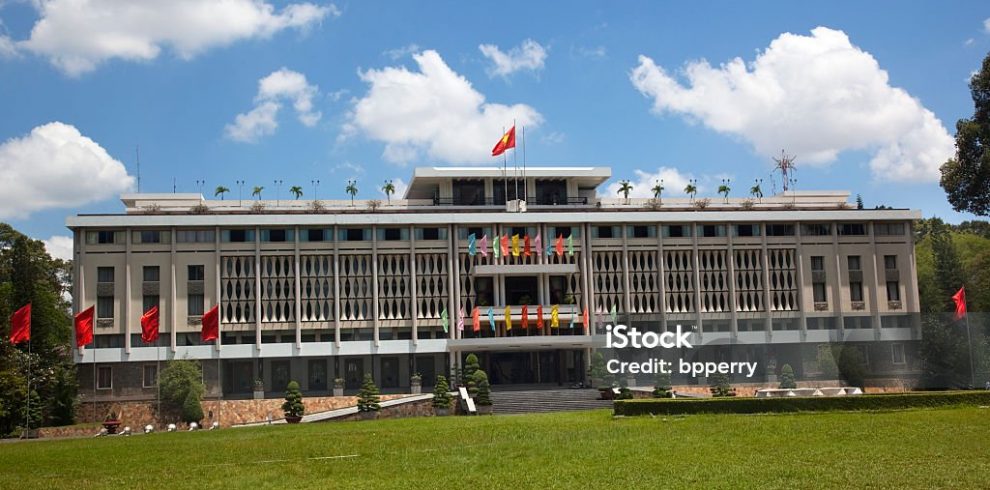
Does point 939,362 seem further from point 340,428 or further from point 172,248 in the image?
point 172,248

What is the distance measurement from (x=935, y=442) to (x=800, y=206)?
45224 mm

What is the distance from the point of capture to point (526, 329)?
56.8m

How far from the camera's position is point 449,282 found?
56.8 metres

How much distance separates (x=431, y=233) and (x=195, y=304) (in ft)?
46.7

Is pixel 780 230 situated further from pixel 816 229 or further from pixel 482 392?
pixel 482 392

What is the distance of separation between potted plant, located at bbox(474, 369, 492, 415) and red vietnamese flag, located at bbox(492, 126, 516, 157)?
12.9 meters

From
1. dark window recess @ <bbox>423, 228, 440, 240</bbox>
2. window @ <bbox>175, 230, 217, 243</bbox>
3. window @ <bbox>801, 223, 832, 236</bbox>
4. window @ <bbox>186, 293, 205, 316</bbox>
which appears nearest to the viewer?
window @ <bbox>186, 293, 205, 316</bbox>

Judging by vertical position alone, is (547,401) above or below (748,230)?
below

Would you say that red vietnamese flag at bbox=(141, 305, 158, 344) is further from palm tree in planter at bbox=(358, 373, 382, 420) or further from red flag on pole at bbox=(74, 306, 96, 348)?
palm tree in planter at bbox=(358, 373, 382, 420)

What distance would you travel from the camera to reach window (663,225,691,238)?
2338 inches

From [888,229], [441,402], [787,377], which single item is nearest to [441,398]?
[441,402]

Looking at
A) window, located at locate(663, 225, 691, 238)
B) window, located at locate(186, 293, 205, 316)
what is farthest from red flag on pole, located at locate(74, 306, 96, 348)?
window, located at locate(663, 225, 691, 238)

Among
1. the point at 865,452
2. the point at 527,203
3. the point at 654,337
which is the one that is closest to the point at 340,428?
the point at 654,337

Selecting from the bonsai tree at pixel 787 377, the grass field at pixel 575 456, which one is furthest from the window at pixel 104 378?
the bonsai tree at pixel 787 377
